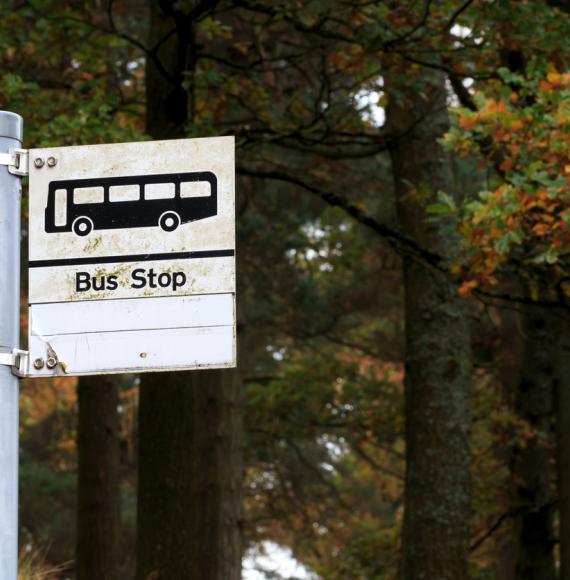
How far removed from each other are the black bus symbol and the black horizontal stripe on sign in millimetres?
59

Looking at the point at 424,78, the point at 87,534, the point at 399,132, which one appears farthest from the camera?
the point at 87,534

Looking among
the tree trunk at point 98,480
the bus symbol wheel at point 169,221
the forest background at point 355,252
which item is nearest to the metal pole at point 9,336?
the bus symbol wheel at point 169,221

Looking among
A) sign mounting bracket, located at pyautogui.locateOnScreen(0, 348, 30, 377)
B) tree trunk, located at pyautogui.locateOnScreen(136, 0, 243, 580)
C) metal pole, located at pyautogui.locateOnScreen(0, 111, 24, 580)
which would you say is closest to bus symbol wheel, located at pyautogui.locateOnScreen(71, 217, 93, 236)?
metal pole, located at pyautogui.locateOnScreen(0, 111, 24, 580)

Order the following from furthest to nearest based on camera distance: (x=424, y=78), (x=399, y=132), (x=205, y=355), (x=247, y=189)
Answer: (x=247, y=189) → (x=399, y=132) → (x=424, y=78) → (x=205, y=355)

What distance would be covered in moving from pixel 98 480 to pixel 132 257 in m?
13.1

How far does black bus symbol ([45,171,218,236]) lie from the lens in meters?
2.45

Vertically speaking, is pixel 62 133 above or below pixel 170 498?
above

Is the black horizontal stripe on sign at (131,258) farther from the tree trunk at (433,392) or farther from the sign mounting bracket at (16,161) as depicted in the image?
the tree trunk at (433,392)

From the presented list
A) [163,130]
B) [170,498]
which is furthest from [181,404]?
[163,130]

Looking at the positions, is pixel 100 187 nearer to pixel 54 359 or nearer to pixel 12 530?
pixel 54 359

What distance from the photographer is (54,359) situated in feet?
7.86

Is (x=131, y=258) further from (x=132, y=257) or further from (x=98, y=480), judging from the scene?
(x=98, y=480)

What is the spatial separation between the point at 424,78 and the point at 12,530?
32.8ft

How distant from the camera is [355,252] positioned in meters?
19.8
